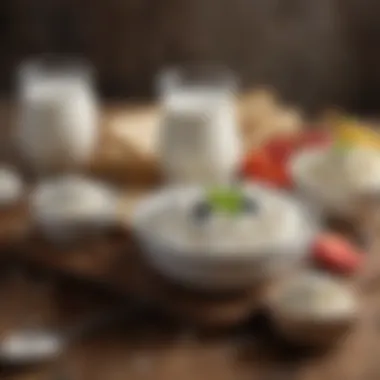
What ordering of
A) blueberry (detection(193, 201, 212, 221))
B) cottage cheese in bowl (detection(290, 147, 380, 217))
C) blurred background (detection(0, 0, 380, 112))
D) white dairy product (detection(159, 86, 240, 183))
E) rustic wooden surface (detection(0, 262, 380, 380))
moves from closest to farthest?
rustic wooden surface (detection(0, 262, 380, 380)) → blueberry (detection(193, 201, 212, 221)) → cottage cheese in bowl (detection(290, 147, 380, 217)) → white dairy product (detection(159, 86, 240, 183)) → blurred background (detection(0, 0, 380, 112))

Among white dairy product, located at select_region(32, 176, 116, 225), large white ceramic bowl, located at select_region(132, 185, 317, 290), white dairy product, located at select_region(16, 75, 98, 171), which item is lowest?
large white ceramic bowl, located at select_region(132, 185, 317, 290)

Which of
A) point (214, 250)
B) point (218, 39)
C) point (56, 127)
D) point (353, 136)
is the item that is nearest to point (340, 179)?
point (353, 136)

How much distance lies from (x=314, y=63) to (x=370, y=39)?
0.13 metres

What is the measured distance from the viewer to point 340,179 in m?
1.27

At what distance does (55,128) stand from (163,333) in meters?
0.45

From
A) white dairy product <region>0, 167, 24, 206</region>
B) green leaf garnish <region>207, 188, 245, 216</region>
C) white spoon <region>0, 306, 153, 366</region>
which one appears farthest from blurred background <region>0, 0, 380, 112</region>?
white spoon <region>0, 306, 153, 366</region>

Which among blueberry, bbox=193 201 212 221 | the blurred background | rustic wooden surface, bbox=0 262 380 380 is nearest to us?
rustic wooden surface, bbox=0 262 380 380

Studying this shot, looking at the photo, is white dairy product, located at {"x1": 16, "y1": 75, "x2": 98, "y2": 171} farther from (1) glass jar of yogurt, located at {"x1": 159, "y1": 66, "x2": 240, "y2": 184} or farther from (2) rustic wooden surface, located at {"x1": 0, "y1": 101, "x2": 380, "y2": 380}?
(2) rustic wooden surface, located at {"x1": 0, "y1": 101, "x2": 380, "y2": 380}

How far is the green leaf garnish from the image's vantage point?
1146 millimetres

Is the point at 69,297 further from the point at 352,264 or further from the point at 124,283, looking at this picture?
the point at 352,264

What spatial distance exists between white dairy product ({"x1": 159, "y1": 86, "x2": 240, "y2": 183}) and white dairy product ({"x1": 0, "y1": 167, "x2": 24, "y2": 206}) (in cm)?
20

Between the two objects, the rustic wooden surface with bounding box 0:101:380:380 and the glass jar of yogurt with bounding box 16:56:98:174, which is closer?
the rustic wooden surface with bounding box 0:101:380:380

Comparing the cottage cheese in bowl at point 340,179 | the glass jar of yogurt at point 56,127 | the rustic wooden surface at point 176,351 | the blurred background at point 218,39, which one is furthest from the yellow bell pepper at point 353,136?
the blurred background at point 218,39

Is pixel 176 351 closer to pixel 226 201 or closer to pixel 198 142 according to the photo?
pixel 226 201
